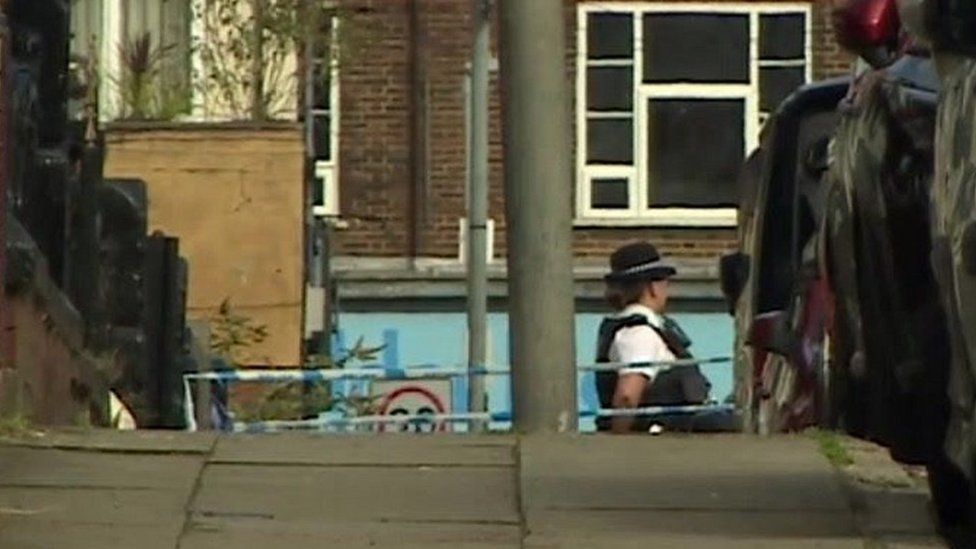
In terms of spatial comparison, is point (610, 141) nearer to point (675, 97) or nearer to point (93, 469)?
point (675, 97)

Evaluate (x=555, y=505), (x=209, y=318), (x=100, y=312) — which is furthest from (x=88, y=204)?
(x=209, y=318)

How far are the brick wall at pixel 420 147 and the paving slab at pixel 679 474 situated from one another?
676 inches

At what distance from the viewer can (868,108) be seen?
8.40 meters

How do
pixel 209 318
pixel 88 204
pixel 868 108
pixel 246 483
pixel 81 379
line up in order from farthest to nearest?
1. pixel 209 318
2. pixel 88 204
3. pixel 81 379
4. pixel 246 483
5. pixel 868 108

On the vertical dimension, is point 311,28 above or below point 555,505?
above

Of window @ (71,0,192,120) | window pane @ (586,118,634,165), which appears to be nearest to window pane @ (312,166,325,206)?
window pane @ (586,118,634,165)

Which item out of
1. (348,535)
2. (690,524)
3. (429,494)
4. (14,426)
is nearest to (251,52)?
(14,426)

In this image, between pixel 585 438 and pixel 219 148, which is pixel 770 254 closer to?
pixel 585 438

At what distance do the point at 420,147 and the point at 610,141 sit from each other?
1631 mm

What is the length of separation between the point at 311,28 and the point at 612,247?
5470 mm

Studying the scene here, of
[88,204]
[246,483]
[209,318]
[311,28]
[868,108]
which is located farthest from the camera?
[311,28]

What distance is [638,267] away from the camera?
16.0 m

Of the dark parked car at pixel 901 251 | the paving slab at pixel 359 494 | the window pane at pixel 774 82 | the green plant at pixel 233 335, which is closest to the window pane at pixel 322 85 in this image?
the window pane at pixel 774 82

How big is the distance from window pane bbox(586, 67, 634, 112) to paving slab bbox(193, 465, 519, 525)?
60.9 feet
